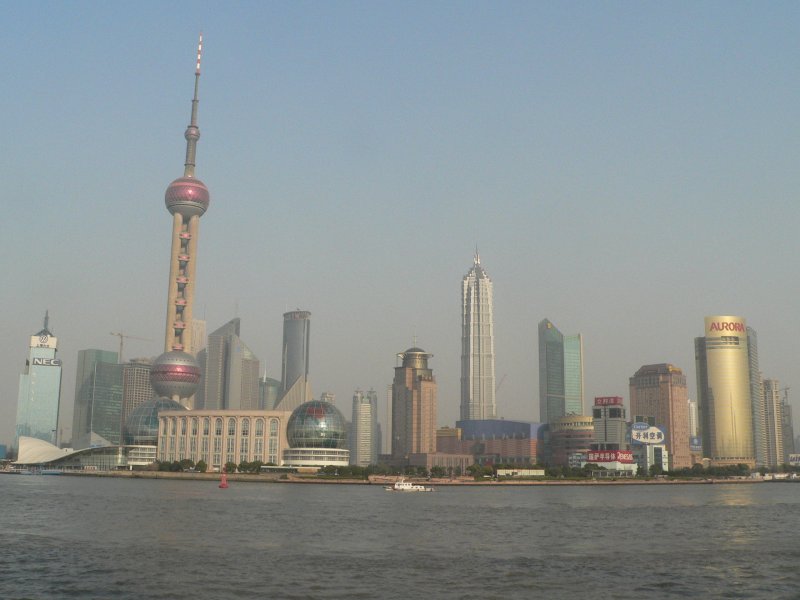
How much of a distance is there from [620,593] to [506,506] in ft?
235

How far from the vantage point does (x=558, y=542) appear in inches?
2781

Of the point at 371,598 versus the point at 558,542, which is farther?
the point at 558,542

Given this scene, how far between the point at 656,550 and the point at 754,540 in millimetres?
13349

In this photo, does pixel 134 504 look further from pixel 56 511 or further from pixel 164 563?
pixel 164 563

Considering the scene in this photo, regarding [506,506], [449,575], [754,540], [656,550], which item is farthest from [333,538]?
[506,506]

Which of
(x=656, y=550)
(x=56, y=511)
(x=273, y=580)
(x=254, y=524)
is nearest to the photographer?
(x=273, y=580)

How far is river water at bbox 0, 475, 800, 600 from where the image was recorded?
48219mm

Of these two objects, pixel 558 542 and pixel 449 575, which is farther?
pixel 558 542

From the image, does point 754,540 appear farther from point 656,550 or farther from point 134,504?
point 134,504

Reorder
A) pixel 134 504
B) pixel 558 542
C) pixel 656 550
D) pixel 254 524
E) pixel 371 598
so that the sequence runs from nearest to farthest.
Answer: pixel 371 598 → pixel 656 550 → pixel 558 542 → pixel 254 524 → pixel 134 504

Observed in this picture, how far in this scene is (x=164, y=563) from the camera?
55.1 m

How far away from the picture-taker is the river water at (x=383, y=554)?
48219 millimetres

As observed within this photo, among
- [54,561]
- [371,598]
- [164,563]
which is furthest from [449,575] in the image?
[54,561]

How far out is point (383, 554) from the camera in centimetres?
6159
